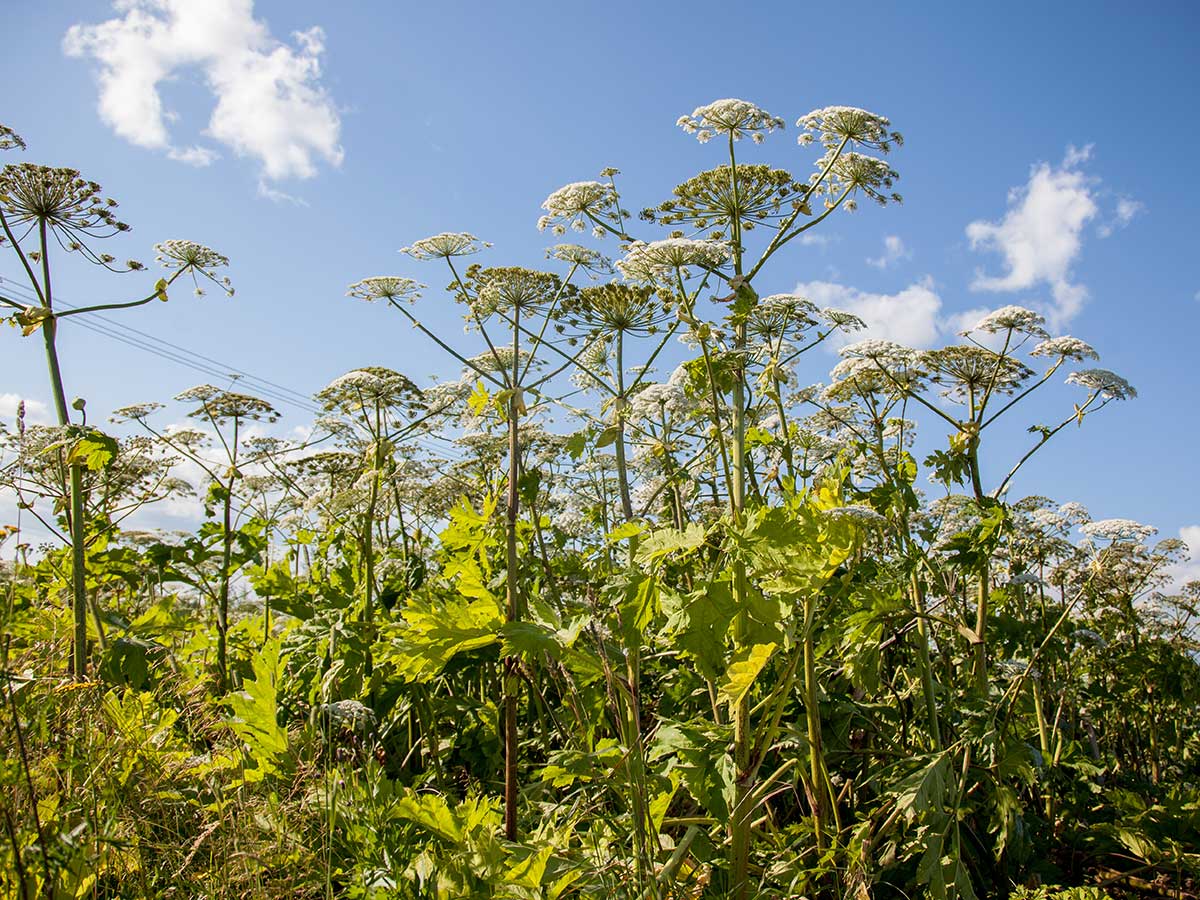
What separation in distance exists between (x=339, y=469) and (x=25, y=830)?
4.33 m

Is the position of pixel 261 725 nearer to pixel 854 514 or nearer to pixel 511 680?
pixel 511 680

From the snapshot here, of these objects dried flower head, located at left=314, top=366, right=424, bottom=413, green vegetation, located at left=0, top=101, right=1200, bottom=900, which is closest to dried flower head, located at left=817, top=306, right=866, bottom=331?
green vegetation, located at left=0, top=101, right=1200, bottom=900

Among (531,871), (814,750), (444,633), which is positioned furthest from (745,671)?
(444,633)

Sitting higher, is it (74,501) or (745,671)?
(74,501)

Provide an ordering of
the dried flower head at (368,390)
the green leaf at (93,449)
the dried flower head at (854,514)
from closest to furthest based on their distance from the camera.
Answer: the dried flower head at (854,514) → the green leaf at (93,449) → the dried flower head at (368,390)

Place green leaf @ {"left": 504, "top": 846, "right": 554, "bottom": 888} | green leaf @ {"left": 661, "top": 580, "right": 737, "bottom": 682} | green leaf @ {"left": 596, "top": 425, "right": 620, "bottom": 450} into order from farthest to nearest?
green leaf @ {"left": 596, "top": 425, "right": 620, "bottom": 450}
green leaf @ {"left": 661, "top": 580, "right": 737, "bottom": 682}
green leaf @ {"left": 504, "top": 846, "right": 554, "bottom": 888}

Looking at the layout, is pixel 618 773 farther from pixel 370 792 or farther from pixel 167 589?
pixel 167 589

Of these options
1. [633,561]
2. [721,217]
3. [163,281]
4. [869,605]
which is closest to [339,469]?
[163,281]

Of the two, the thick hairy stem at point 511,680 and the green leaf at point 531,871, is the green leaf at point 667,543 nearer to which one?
the thick hairy stem at point 511,680

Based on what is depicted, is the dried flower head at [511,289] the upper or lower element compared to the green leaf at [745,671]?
upper

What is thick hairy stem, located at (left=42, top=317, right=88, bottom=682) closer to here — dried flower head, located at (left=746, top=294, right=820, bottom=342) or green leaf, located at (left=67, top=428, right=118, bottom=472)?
green leaf, located at (left=67, top=428, right=118, bottom=472)

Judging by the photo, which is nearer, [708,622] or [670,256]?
[708,622]

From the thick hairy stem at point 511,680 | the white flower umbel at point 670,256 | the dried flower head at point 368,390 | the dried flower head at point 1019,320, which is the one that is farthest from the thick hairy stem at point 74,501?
the dried flower head at point 1019,320

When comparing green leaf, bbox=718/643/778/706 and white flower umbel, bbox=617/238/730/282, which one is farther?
white flower umbel, bbox=617/238/730/282
